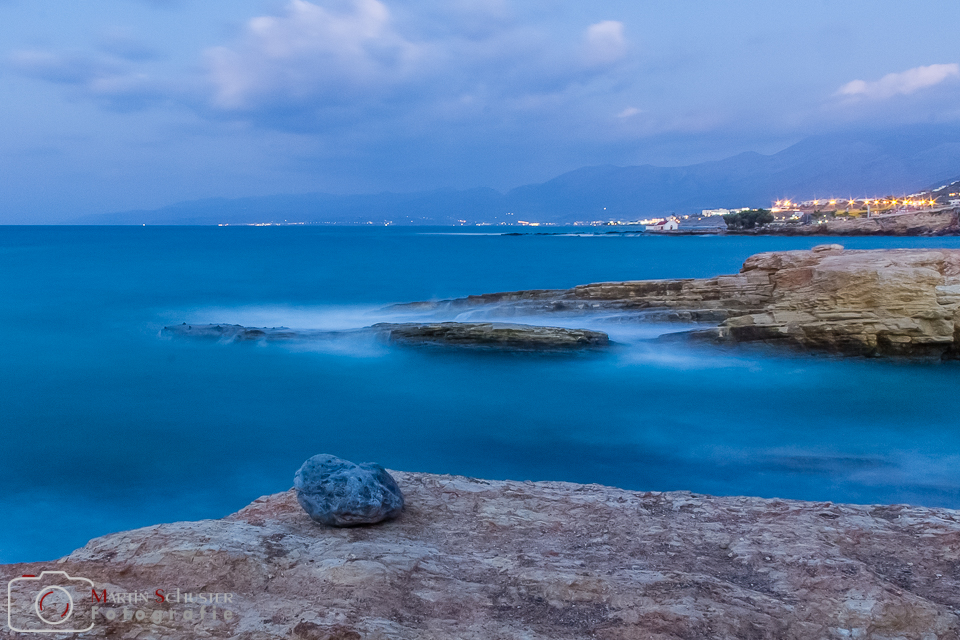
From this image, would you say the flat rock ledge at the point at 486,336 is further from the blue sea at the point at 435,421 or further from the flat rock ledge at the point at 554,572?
the flat rock ledge at the point at 554,572

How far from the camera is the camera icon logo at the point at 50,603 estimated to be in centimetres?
387

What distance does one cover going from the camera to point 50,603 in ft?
13.4

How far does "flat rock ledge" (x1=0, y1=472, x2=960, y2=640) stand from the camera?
3.92m

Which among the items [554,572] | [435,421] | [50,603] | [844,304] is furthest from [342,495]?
[844,304]

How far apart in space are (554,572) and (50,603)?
327 centimetres

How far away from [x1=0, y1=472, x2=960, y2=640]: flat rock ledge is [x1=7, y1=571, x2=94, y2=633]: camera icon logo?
0.37ft

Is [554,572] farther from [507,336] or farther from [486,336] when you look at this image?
[486,336]

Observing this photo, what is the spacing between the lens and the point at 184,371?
15.6 meters

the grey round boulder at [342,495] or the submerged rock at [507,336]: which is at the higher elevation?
the grey round boulder at [342,495]

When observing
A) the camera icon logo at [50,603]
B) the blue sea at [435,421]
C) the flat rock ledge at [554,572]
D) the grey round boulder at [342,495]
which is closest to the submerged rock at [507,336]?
the blue sea at [435,421]

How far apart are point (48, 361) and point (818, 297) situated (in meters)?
19.2

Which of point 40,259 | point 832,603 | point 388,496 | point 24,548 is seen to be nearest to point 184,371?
point 24,548

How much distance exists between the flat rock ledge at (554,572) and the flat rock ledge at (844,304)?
9451mm

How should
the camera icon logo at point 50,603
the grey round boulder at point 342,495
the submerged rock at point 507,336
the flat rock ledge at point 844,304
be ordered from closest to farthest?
the camera icon logo at point 50,603
the grey round boulder at point 342,495
the flat rock ledge at point 844,304
the submerged rock at point 507,336
